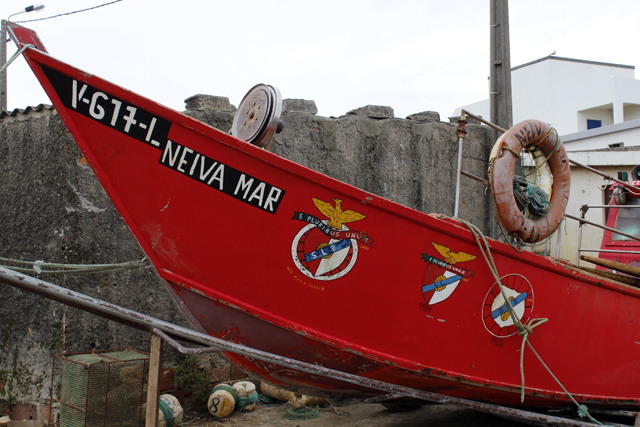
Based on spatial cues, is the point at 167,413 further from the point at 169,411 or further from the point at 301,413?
the point at 301,413

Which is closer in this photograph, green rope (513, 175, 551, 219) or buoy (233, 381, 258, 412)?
green rope (513, 175, 551, 219)

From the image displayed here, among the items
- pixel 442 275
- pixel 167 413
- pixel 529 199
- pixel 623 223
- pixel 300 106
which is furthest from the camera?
pixel 623 223

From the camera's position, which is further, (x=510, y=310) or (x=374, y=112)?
(x=374, y=112)

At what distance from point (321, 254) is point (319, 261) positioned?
40mm

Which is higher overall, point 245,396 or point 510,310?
point 510,310

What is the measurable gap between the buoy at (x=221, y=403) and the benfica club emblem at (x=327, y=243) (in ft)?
6.72

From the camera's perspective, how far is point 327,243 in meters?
2.61

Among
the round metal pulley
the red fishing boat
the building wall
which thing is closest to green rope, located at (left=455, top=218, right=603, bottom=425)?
the red fishing boat

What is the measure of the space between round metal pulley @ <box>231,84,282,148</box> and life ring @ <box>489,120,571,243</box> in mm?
1358

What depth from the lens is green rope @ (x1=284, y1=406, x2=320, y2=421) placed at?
4.21 m

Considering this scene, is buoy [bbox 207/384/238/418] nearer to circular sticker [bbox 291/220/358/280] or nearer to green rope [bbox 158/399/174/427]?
green rope [bbox 158/399/174/427]

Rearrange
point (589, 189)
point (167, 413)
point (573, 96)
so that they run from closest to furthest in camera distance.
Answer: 1. point (167, 413)
2. point (589, 189)
3. point (573, 96)

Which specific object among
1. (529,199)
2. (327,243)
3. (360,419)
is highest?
(529,199)

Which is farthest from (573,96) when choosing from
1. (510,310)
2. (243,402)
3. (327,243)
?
(327,243)
